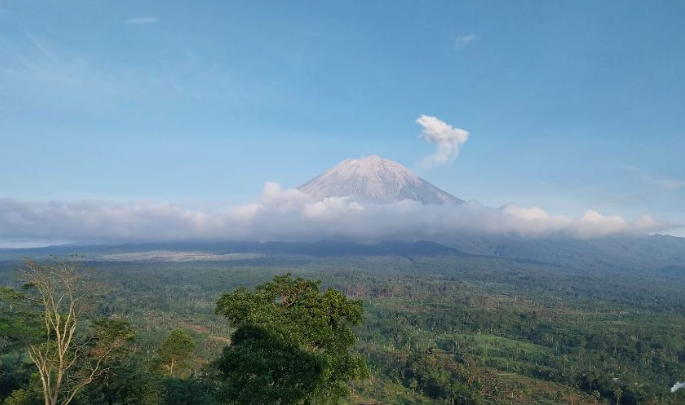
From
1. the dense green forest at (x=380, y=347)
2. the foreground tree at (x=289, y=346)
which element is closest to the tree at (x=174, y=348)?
the dense green forest at (x=380, y=347)

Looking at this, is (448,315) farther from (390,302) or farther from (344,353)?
(344,353)

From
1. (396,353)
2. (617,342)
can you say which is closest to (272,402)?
(396,353)

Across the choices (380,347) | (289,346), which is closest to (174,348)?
(289,346)

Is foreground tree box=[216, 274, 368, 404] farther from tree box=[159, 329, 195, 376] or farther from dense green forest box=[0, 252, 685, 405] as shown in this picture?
tree box=[159, 329, 195, 376]

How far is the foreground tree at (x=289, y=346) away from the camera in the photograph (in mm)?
16297

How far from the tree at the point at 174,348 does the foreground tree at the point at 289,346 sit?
2157 cm

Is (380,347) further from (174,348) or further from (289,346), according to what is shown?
(289,346)

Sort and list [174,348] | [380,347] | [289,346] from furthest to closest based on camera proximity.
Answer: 1. [380,347]
2. [174,348]
3. [289,346]

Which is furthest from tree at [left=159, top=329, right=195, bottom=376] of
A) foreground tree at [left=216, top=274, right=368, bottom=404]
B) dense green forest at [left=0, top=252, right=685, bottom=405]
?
foreground tree at [left=216, top=274, right=368, bottom=404]

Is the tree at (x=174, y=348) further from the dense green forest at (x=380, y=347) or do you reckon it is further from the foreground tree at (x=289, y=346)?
the foreground tree at (x=289, y=346)

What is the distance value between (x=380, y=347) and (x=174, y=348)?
6343 cm

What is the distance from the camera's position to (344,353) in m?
18.7

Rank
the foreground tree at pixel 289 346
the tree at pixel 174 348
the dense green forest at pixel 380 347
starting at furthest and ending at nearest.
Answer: the tree at pixel 174 348
the dense green forest at pixel 380 347
the foreground tree at pixel 289 346

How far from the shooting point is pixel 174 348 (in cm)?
3866
